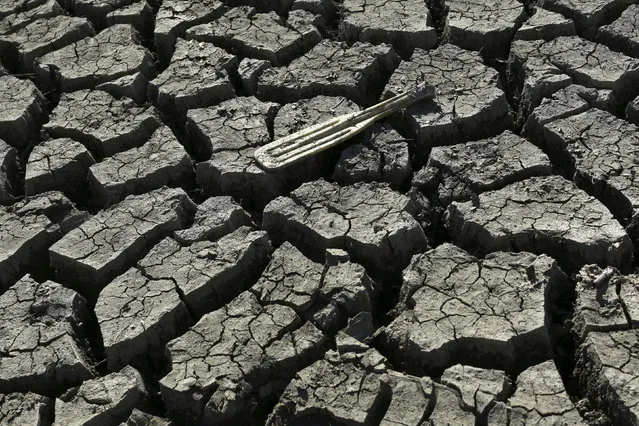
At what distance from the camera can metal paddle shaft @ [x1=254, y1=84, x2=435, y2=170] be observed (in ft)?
12.5

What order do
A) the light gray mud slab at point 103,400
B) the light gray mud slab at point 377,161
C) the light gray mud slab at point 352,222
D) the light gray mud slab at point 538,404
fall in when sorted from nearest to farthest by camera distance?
the light gray mud slab at point 538,404 → the light gray mud slab at point 103,400 → the light gray mud slab at point 352,222 → the light gray mud slab at point 377,161

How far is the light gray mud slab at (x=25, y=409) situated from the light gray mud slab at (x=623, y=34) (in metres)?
2.97

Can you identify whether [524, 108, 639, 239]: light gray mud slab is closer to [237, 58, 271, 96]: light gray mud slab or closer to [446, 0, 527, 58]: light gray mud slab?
[446, 0, 527, 58]: light gray mud slab

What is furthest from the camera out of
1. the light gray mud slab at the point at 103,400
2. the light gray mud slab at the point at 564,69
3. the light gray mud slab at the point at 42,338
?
the light gray mud slab at the point at 564,69

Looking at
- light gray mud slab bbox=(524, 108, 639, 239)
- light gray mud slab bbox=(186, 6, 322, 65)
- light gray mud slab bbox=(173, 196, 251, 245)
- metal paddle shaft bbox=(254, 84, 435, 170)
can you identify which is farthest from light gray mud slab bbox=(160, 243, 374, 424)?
Result: light gray mud slab bbox=(186, 6, 322, 65)

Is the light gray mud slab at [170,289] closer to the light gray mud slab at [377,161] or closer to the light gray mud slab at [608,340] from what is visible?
the light gray mud slab at [377,161]

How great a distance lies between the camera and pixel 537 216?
11.2ft

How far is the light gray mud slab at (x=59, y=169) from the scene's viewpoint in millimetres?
3900

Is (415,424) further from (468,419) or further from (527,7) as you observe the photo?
(527,7)

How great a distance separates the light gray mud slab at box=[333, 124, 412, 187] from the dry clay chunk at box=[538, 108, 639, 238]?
2.00ft

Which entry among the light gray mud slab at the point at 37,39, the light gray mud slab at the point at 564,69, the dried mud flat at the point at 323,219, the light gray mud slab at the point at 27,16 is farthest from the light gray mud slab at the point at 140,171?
the light gray mud slab at the point at 564,69

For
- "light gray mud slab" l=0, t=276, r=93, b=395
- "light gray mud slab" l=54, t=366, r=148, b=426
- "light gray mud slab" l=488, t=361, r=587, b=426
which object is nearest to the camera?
"light gray mud slab" l=488, t=361, r=587, b=426

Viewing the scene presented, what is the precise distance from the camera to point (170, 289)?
3332 mm

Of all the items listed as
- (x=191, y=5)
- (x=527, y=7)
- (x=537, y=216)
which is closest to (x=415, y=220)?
(x=537, y=216)
